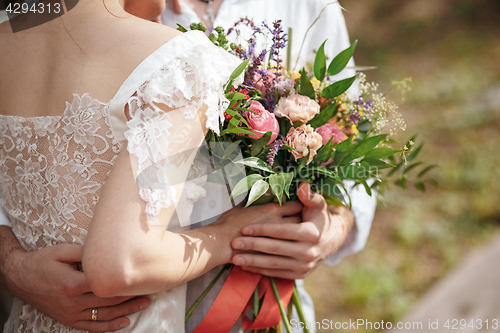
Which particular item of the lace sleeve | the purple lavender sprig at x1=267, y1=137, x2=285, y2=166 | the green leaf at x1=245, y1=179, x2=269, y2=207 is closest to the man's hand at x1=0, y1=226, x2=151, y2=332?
the lace sleeve

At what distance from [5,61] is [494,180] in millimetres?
4198

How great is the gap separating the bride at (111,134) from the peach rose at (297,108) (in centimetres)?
20

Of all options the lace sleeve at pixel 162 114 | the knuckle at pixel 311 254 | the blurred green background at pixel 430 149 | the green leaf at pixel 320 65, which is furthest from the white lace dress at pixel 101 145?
the blurred green background at pixel 430 149

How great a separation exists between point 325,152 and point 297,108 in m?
0.17

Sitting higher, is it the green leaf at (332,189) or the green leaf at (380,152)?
the green leaf at (380,152)

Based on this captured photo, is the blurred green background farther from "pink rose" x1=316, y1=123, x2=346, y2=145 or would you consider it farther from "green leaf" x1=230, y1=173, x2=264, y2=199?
"green leaf" x1=230, y1=173, x2=264, y2=199

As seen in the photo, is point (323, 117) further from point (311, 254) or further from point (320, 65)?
point (311, 254)

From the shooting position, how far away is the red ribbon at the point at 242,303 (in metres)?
1.19

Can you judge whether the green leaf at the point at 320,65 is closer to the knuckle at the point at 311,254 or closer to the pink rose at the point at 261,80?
the pink rose at the point at 261,80

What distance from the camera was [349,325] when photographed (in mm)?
2736

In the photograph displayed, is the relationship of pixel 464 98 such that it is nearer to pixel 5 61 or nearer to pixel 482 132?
pixel 482 132

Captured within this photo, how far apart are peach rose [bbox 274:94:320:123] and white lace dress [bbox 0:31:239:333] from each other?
210 millimetres

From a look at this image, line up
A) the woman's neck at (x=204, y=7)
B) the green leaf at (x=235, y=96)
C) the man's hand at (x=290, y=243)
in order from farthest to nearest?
the woman's neck at (x=204, y=7), the man's hand at (x=290, y=243), the green leaf at (x=235, y=96)

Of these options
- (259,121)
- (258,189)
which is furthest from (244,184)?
(259,121)
